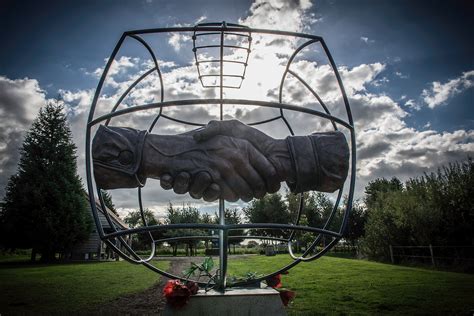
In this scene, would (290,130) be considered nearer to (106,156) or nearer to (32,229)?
(106,156)

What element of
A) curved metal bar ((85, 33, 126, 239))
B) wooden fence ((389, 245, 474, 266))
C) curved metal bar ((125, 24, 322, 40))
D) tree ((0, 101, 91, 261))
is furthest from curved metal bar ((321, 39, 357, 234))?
tree ((0, 101, 91, 261))

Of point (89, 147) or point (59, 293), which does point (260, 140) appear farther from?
point (59, 293)

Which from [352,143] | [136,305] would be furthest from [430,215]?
[352,143]

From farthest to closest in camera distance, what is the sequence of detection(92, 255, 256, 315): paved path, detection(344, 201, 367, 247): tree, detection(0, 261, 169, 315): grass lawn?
detection(344, 201, 367, 247): tree, detection(0, 261, 169, 315): grass lawn, detection(92, 255, 256, 315): paved path

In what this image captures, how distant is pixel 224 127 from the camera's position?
193cm

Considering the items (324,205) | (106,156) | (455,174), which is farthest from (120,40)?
(324,205)

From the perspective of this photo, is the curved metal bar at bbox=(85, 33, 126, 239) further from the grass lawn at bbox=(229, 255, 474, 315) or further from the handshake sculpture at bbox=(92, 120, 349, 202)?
the grass lawn at bbox=(229, 255, 474, 315)

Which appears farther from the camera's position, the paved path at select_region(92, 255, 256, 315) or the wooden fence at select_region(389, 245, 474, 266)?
the wooden fence at select_region(389, 245, 474, 266)

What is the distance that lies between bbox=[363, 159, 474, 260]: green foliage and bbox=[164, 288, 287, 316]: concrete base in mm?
16877

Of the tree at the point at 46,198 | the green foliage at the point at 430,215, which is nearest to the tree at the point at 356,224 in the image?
the green foliage at the point at 430,215

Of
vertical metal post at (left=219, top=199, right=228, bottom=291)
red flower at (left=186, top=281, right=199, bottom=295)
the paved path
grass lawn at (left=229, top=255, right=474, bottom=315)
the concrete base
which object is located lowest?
the paved path

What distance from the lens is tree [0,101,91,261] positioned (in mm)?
19812

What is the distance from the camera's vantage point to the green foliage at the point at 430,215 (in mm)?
15727

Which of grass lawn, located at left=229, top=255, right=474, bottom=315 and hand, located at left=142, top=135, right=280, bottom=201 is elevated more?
hand, located at left=142, top=135, right=280, bottom=201
